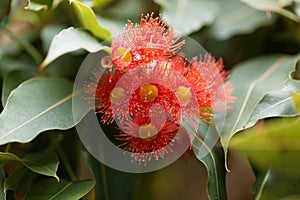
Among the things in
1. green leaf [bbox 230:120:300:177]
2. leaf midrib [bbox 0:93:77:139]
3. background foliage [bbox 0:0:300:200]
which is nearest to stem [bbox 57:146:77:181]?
background foliage [bbox 0:0:300:200]

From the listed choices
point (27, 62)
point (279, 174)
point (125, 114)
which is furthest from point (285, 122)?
point (27, 62)

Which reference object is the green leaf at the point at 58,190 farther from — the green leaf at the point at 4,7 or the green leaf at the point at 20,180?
the green leaf at the point at 4,7

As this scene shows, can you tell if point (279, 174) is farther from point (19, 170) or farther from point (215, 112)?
point (19, 170)

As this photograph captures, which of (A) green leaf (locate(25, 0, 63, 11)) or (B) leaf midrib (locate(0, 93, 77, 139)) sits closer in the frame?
(B) leaf midrib (locate(0, 93, 77, 139))

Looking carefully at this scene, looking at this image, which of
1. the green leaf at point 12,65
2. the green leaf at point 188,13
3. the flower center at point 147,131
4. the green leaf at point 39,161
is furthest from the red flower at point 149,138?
the green leaf at point 12,65

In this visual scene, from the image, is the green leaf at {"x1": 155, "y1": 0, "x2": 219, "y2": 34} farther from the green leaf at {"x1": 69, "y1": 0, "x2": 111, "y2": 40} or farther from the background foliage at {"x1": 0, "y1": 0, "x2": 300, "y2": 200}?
the green leaf at {"x1": 69, "y1": 0, "x2": 111, "y2": 40}

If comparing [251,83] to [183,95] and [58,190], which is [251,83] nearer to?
[183,95]
